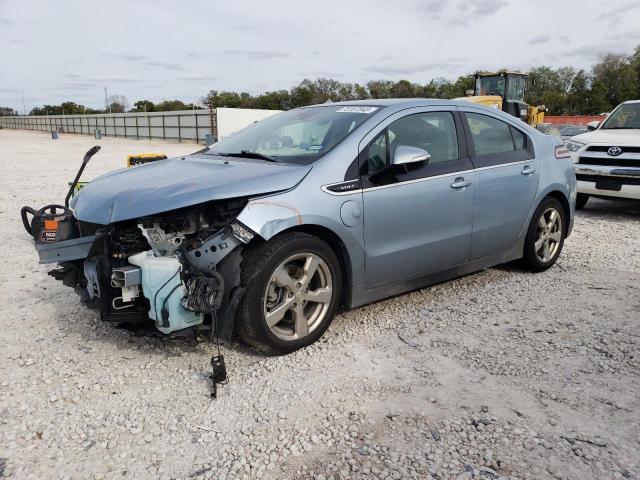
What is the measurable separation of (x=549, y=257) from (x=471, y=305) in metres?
1.46

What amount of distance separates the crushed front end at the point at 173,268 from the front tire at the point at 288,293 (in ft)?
0.36

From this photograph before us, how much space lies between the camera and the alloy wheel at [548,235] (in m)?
5.20

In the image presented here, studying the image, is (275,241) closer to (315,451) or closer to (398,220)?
(398,220)

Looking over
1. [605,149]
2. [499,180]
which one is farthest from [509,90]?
[499,180]

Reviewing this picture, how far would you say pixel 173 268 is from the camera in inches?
121

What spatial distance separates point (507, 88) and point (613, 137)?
40.8ft

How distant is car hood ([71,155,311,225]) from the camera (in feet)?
10.0

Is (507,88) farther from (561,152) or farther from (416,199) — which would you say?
(416,199)

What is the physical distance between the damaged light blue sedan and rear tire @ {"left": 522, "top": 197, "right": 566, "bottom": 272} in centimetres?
42

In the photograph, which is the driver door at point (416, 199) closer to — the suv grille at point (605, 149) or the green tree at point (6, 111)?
the suv grille at point (605, 149)

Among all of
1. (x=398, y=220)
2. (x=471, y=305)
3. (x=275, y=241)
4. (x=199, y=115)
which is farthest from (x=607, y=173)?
(x=199, y=115)

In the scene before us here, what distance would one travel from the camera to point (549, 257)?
5359 millimetres

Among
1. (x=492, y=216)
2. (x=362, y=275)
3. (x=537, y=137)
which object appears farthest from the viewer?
(x=537, y=137)

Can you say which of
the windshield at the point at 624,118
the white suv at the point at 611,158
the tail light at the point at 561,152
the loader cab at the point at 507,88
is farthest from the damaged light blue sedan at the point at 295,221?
the loader cab at the point at 507,88
